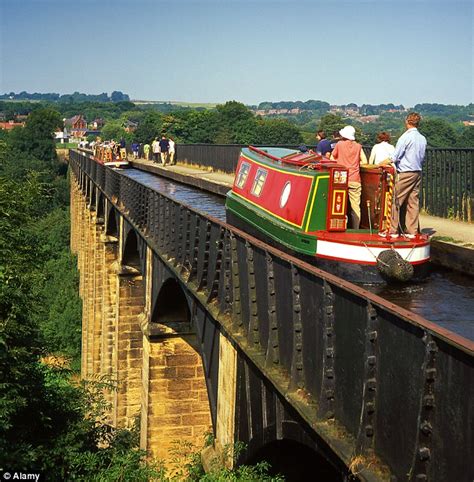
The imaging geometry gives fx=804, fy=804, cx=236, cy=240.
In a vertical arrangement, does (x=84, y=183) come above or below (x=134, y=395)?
above

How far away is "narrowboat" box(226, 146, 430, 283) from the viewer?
8328 mm

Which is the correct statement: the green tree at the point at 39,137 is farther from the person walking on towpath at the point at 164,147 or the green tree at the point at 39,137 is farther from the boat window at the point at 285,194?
the boat window at the point at 285,194

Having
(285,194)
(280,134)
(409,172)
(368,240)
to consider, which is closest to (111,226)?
(285,194)

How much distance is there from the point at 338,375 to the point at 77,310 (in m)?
44.3

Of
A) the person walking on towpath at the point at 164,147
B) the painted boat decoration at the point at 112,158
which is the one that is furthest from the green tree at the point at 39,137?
the person walking on towpath at the point at 164,147

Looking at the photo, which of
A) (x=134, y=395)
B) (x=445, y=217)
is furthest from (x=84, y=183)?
(x=445, y=217)

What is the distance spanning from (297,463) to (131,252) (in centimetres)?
1473

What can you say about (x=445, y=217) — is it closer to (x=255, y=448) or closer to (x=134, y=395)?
(x=255, y=448)

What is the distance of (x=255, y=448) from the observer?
8.12 metres

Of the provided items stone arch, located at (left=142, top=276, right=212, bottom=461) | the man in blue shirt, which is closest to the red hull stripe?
the man in blue shirt

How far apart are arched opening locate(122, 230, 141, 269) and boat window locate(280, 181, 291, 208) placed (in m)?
10.9

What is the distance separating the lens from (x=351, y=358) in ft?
17.7

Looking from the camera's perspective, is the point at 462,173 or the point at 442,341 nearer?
the point at 442,341

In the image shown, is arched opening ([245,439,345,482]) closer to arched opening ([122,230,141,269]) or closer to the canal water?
the canal water
